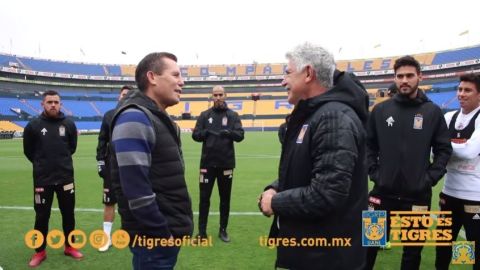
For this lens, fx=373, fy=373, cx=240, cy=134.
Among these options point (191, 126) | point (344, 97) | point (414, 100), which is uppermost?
point (344, 97)

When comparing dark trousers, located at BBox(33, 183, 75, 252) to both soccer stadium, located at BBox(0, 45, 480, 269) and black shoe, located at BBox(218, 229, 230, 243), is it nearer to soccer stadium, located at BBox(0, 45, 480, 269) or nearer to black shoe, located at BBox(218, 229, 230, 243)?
soccer stadium, located at BBox(0, 45, 480, 269)

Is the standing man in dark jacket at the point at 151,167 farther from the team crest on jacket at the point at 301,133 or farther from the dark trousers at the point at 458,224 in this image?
the dark trousers at the point at 458,224

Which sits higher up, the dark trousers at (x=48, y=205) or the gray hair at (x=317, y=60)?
the gray hair at (x=317, y=60)

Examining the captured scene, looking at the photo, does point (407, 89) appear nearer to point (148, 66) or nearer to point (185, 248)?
point (148, 66)

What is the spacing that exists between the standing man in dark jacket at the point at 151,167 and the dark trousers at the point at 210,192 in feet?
10.9

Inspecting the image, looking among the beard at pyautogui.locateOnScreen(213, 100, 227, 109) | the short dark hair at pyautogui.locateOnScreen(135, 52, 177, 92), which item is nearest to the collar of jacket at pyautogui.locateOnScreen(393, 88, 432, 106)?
the short dark hair at pyautogui.locateOnScreen(135, 52, 177, 92)

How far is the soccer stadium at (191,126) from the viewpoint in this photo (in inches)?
207

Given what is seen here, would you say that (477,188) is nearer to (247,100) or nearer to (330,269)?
(330,269)

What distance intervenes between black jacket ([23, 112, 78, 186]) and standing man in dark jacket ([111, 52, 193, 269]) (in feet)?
9.77

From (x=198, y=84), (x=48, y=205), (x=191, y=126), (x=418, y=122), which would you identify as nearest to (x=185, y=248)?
(x=48, y=205)

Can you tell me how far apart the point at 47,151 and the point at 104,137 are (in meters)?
0.77

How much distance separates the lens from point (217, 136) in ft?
20.2

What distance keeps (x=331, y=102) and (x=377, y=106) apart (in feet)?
7.18

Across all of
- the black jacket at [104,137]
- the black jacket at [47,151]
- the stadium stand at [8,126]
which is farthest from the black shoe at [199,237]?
the stadium stand at [8,126]
